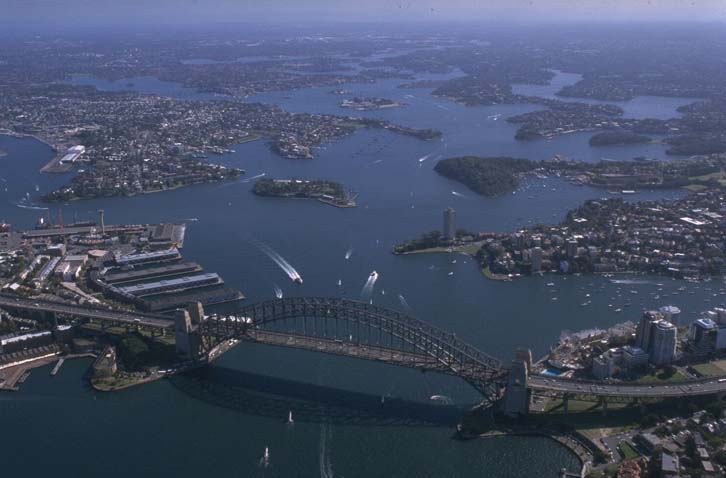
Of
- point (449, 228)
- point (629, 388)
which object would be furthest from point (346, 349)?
point (449, 228)

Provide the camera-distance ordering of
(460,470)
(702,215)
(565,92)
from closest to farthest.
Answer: (460,470) < (702,215) < (565,92)

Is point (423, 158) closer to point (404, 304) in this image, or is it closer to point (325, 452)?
point (404, 304)

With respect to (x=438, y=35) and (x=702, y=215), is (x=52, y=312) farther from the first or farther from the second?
(x=438, y=35)

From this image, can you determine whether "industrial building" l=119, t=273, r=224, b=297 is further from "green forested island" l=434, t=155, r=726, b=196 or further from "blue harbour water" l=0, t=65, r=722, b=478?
"green forested island" l=434, t=155, r=726, b=196

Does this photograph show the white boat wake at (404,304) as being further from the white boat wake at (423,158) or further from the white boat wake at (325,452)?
the white boat wake at (423,158)

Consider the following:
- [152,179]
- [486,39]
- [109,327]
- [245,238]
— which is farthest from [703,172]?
[486,39]

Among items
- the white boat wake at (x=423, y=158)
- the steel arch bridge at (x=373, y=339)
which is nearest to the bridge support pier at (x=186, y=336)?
the steel arch bridge at (x=373, y=339)

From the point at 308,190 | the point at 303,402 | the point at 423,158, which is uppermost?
the point at 303,402
